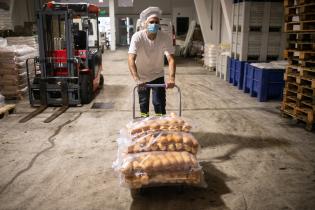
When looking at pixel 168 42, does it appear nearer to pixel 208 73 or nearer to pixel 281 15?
pixel 281 15

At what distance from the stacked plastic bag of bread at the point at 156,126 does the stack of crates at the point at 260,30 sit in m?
5.96

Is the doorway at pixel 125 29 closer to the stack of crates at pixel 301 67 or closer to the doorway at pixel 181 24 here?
the doorway at pixel 181 24

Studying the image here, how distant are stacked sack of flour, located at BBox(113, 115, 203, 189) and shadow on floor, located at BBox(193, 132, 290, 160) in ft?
5.26

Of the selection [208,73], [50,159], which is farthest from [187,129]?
[208,73]

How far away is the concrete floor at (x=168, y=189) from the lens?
353 cm

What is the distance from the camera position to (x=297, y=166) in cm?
443

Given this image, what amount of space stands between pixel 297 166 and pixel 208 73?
8930 mm

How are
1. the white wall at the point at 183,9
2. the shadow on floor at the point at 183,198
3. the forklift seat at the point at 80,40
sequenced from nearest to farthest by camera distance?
the shadow on floor at the point at 183,198 < the forklift seat at the point at 80,40 < the white wall at the point at 183,9

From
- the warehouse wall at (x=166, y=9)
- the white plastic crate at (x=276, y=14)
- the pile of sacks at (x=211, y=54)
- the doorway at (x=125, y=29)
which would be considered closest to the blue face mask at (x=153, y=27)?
the white plastic crate at (x=276, y=14)

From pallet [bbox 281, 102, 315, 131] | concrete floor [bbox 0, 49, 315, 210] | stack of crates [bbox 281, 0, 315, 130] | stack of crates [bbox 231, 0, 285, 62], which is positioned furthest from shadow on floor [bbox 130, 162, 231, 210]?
stack of crates [bbox 231, 0, 285, 62]

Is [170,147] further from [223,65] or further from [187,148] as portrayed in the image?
[223,65]

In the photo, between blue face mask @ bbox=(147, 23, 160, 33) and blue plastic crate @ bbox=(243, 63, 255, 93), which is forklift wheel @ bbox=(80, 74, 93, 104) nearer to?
blue face mask @ bbox=(147, 23, 160, 33)

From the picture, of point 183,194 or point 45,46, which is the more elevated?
point 45,46

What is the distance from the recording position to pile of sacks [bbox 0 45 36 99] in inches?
317
